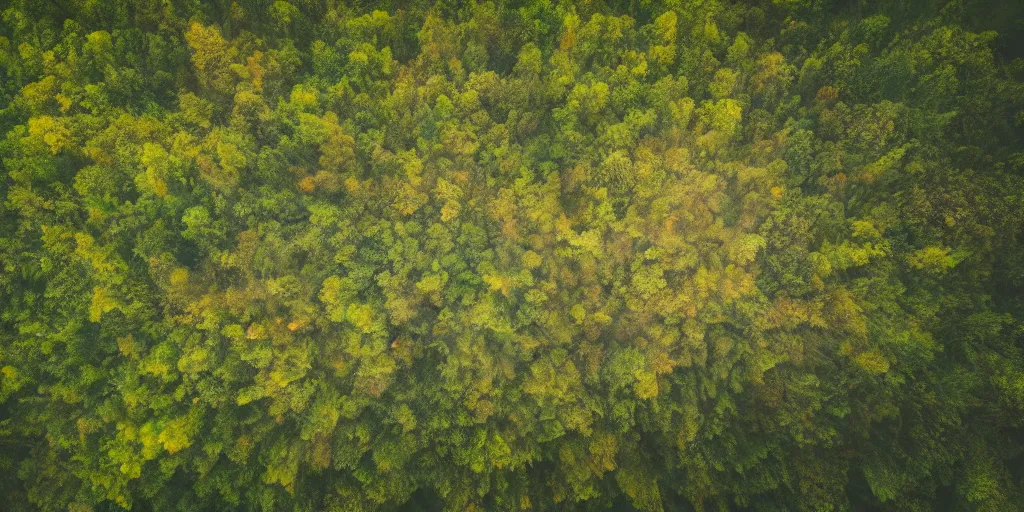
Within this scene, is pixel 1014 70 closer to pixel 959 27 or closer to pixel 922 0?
pixel 959 27

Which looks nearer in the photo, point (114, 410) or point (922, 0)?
point (114, 410)

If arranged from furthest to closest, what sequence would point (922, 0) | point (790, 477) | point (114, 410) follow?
point (922, 0), point (790, 477), point (114, 410)

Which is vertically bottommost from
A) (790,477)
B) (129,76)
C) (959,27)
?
(790,477)

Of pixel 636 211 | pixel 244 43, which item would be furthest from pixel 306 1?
pixel 636 211

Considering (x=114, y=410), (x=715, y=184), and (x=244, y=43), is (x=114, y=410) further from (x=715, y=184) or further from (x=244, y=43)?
(x=715, y=184)

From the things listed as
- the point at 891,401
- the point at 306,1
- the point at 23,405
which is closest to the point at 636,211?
the point at 891,401

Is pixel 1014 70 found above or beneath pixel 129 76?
above

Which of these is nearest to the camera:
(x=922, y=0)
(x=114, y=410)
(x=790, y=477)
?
(x=114, y=410)
